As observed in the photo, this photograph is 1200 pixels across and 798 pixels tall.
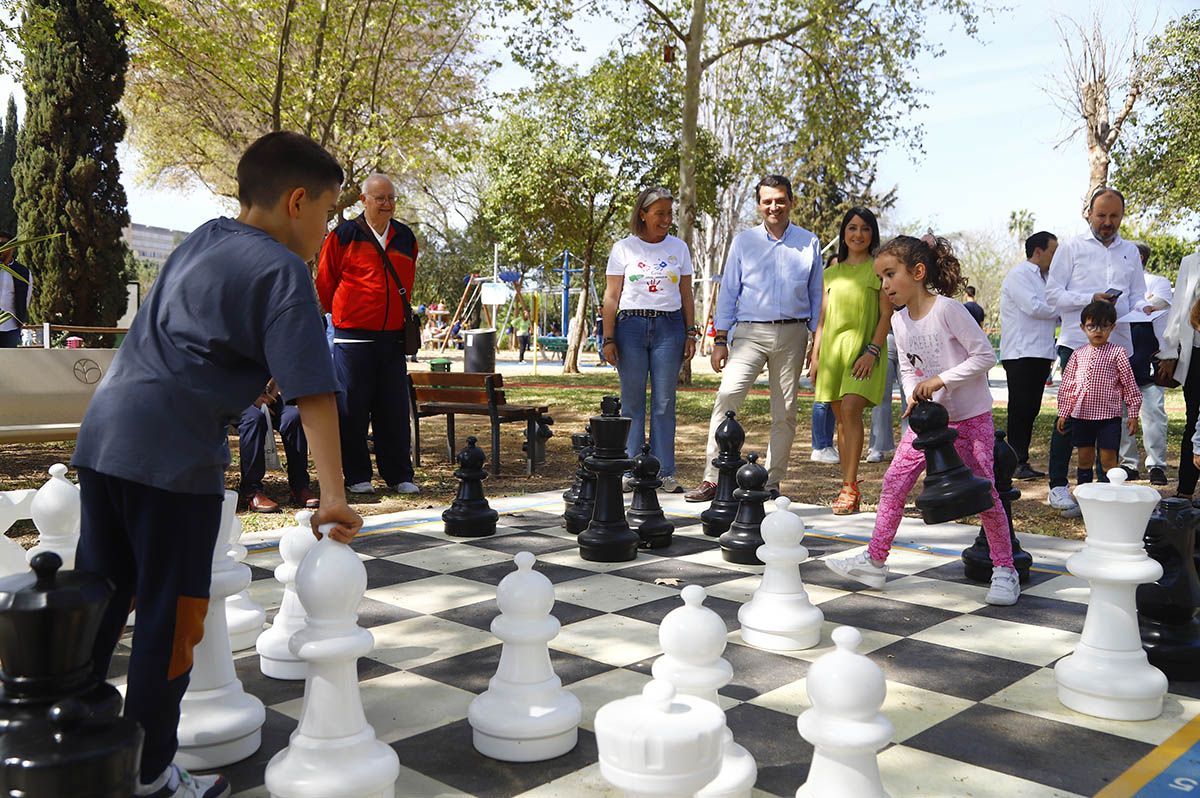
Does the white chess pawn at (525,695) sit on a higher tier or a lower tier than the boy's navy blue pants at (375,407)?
lower

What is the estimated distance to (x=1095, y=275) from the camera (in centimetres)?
545

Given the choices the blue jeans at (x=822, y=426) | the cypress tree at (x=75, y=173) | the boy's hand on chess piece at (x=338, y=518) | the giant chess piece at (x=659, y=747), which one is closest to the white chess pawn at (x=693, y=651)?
→ the giant chess piece at (x=659, y=747)

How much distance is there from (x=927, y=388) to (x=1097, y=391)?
2360 mm

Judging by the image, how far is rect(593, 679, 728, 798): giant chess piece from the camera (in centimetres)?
143

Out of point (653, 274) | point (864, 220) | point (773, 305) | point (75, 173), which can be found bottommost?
point (773, 305)

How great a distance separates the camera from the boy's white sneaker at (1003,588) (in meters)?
3.17

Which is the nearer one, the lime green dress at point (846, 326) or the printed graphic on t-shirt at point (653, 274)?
the lime green dress at point (846, 326)

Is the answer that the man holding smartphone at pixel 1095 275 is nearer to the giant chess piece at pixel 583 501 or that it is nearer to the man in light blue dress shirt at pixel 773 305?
the man in light blue dress shirt at pixel 773 305

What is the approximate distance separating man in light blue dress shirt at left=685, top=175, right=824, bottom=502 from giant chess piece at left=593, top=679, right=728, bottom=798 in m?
3.59

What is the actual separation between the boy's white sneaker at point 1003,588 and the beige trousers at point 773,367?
75.6 inches

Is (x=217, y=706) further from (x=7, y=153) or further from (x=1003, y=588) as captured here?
(x=7, y=153)

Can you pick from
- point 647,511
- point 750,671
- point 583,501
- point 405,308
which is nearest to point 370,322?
point 405,308

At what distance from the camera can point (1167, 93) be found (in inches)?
686

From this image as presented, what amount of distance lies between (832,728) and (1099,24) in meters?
19.7
